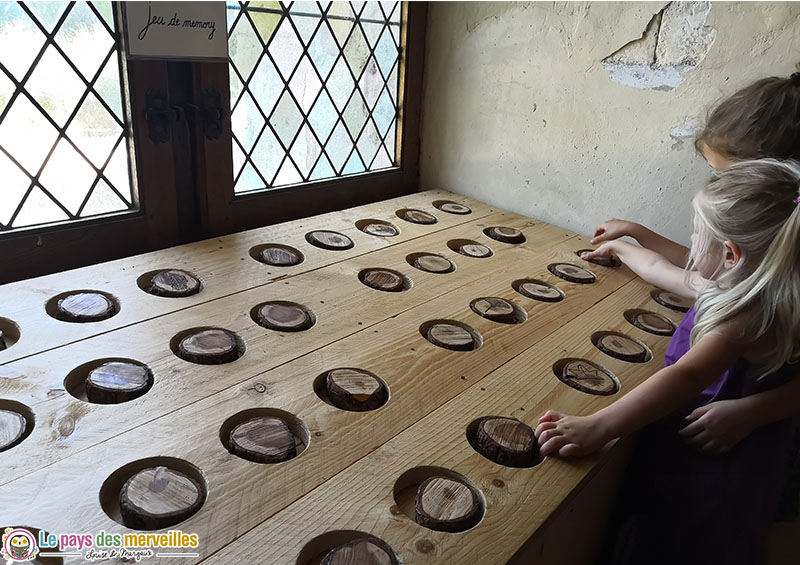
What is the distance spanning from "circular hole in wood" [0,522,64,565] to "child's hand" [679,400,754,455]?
744mm

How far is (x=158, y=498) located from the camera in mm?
507

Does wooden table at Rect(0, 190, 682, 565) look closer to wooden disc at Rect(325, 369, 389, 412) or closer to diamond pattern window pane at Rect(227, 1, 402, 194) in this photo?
wooden disc at Rect(325, 369, 389, 412)

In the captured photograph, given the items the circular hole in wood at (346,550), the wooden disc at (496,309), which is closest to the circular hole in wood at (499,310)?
the wooden disc at (496,309)

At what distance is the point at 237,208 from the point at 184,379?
574 mm

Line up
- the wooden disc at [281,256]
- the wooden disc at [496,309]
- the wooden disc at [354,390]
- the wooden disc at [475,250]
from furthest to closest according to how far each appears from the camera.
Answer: the wooden disc at [475,250]
the wooden disc at [281,256]
the wooden disc at [496,309]
the wooden disc at [354,390]

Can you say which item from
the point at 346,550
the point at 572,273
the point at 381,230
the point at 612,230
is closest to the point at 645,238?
the point at 612,230

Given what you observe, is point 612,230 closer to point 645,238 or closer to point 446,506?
point 645,238

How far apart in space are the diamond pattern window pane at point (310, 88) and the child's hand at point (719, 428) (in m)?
0.92

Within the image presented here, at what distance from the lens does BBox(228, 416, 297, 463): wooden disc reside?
1.87ft

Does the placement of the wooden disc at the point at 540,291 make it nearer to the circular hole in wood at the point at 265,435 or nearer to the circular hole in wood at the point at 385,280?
the circular hole in wood at the point at 385,280

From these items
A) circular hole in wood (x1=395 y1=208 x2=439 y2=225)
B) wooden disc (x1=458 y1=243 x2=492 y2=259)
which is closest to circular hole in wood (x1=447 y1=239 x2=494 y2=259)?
wooden disc (x1=458 y1=243 x2=492 y2=259)

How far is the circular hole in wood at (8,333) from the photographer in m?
0.72

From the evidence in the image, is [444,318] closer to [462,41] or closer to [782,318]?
[782,318]

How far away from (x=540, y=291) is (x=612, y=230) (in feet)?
0.91
